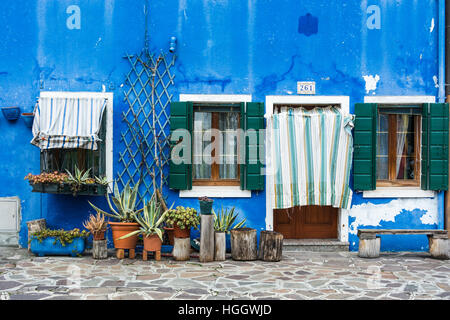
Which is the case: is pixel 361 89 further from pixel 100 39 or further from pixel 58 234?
pixel 58 234

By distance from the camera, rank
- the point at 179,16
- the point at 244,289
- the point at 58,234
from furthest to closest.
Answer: the point at 179,16
the point at 58,234
the point at 244,289

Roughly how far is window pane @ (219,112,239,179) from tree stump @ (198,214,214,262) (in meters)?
1.12

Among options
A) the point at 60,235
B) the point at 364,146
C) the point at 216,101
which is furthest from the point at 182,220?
the point at 364,146

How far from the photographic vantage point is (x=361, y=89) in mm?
8070

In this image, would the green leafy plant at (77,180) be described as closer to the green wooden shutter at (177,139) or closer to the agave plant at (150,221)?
the agave plant at (150,221)

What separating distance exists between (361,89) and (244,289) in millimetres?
3990

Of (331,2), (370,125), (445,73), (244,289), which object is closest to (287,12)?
(331,2)

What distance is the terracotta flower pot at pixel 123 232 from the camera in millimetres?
7349

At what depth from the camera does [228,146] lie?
26.9ft

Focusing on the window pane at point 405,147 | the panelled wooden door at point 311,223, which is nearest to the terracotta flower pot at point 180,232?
the panelled wooden door at point 311,223

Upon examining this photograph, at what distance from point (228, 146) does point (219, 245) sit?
1691 mm

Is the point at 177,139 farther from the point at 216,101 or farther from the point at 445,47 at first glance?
the point at 445,47

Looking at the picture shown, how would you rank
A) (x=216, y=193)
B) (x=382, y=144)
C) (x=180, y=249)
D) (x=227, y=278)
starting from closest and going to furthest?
(x=227, y=278), (x=180, y=249), (x=216, y=193), (x=382, y=144)

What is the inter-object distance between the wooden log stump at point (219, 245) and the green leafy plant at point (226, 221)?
0.15 metres
